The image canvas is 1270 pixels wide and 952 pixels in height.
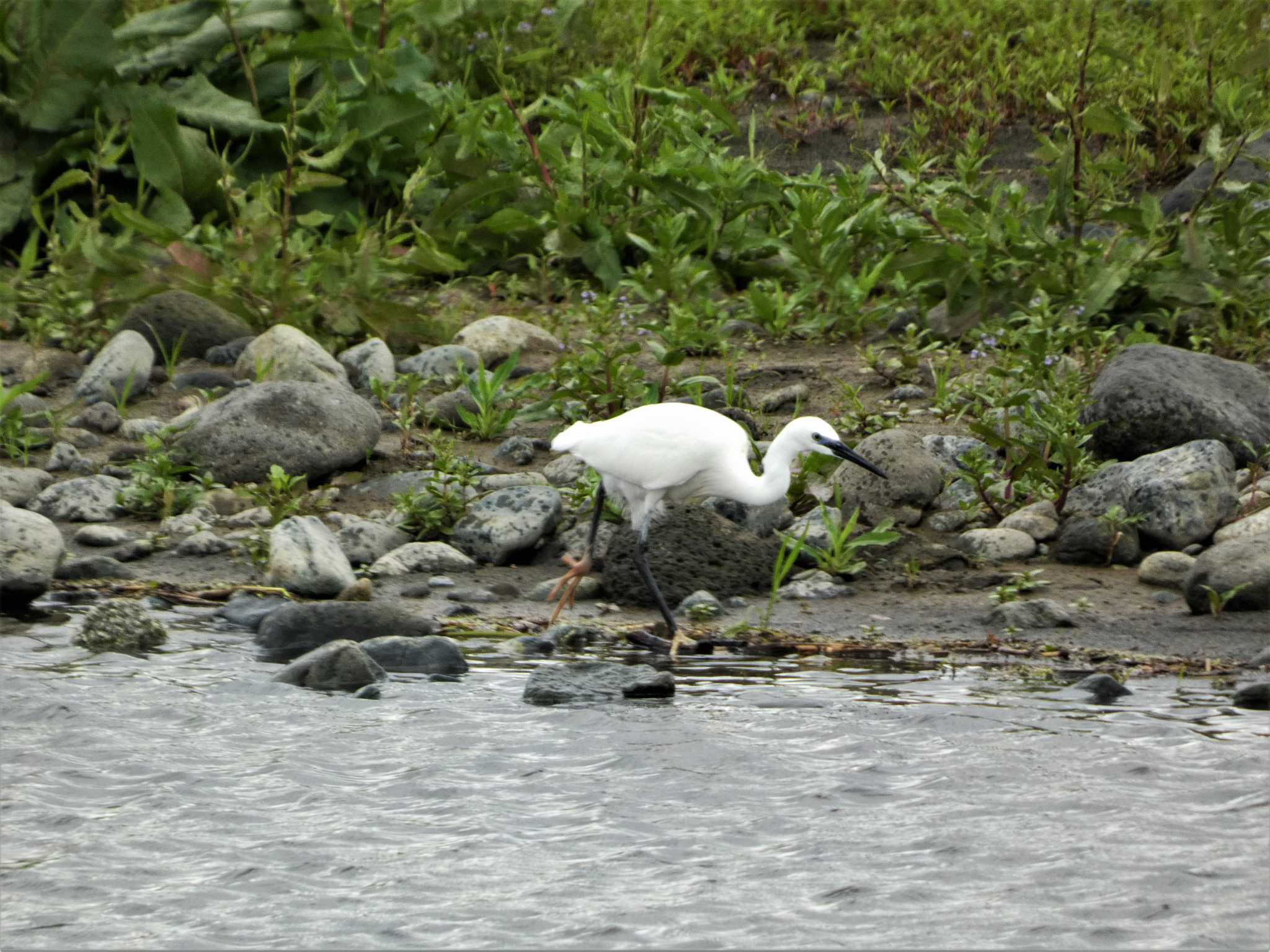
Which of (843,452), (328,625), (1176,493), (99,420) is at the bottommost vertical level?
(328,625)

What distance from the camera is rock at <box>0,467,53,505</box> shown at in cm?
679

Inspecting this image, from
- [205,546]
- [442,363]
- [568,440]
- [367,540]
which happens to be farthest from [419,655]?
[442,363]

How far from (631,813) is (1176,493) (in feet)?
9.66

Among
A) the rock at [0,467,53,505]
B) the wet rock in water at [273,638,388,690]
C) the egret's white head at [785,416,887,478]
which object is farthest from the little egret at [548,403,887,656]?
the rock at [0,467,53,505]

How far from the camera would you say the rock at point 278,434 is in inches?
274

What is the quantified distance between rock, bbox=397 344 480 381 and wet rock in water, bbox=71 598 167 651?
110 inches

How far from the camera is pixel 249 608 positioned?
5762 millimetres

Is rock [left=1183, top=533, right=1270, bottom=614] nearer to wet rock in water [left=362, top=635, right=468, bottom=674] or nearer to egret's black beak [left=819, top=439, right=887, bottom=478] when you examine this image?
egret's black beak [left=819, top=439, right=887, bottom=478]

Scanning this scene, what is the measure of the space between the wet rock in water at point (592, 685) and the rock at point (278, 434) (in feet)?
7.88

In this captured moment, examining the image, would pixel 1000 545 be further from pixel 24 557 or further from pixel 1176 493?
pixel 24 557

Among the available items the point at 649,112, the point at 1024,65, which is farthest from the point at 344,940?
the point at 1024,65

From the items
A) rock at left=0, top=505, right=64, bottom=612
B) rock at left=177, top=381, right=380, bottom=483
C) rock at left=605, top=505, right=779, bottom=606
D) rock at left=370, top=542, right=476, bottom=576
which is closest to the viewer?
rock at left=0, top=505, right=64, bottom=612

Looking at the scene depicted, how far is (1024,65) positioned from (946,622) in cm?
736

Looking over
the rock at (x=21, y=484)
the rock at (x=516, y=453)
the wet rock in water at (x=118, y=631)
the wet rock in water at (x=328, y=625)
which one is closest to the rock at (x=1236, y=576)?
the wet rock in water at (x=328, y=625)
